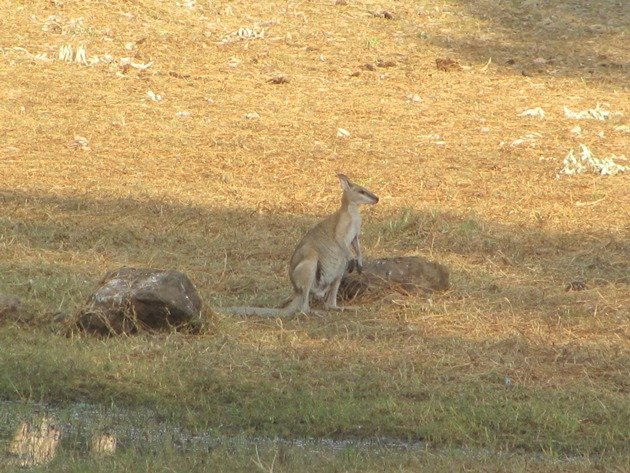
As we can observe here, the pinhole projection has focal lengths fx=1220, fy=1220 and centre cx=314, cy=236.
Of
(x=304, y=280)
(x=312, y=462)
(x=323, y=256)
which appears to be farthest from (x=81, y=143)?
(x=312, y=462)

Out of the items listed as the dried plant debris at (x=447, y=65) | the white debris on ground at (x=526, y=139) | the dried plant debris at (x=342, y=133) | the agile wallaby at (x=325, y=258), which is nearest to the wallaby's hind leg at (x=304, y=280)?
the agile wallaby at (x=325, y=258)

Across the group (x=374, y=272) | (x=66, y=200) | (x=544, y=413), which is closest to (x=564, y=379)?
(x=544, y=413)

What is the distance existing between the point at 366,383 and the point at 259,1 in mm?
13645

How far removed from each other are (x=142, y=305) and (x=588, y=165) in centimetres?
663

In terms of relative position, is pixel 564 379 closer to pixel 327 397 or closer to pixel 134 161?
pixel 327 397

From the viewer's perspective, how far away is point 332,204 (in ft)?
37.4

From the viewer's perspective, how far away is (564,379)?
6.80 metres

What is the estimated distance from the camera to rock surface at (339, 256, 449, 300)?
855cm

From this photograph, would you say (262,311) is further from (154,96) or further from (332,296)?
(154,96)

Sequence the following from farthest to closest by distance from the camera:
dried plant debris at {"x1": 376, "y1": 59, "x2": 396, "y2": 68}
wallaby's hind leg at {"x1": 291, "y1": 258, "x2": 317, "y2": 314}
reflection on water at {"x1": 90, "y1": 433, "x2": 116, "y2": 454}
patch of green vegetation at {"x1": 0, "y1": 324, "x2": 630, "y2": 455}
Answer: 1. dried plant debris at {"x1": 376, "y1": 59, "x2": 396, "y2": 68}
2. wallaby's hind leg at {"x1": 291, "y1": 258, "x2": 317, "y2": 314}
3. patch of green vegetation at {"x1": 0, "y1": 324, "x2": 630, "y2": 455}
4. reflection on water at {"x1": 90, "y1": 433, "x2": 116, "y2": 454}

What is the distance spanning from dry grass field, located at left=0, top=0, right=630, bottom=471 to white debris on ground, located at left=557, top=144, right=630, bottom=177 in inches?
9.1

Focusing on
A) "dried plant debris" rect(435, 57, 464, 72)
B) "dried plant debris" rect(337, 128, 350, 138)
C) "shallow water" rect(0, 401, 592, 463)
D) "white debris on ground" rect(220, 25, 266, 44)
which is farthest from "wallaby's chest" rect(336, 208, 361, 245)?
"white debris on ground" rect(220, 25, 266, 44)

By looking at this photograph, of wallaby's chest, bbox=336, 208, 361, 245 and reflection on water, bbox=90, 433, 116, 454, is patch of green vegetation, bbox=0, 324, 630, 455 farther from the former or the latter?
wallaby's chest, bbox=336, 208, 361, 245

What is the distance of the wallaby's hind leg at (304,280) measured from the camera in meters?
8.17
